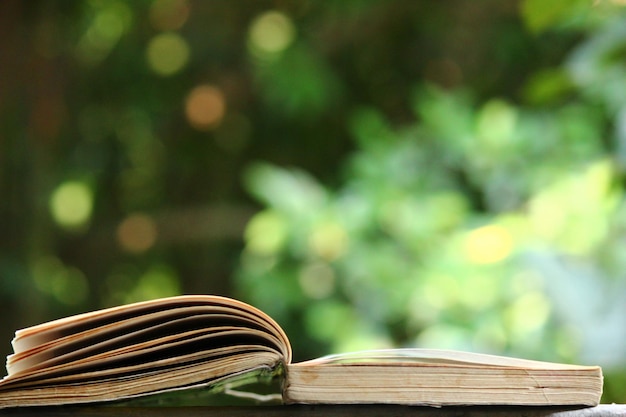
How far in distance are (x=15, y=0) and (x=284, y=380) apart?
213 centimetres

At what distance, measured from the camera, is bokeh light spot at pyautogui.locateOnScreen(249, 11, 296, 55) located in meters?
2.39

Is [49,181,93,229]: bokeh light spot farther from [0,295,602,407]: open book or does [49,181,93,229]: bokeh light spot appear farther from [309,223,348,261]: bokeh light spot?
[0,295,602,407]: open book

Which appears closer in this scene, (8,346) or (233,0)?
(8,346)

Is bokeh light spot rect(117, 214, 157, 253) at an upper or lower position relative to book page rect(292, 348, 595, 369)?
upper

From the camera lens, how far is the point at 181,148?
2.71 m

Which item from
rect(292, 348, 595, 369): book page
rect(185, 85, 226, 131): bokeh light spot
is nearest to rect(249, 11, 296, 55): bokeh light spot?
rect(185, 85, 226, 131): bokeh light spot

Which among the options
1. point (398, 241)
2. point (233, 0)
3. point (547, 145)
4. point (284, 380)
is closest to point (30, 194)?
point (233, 0)

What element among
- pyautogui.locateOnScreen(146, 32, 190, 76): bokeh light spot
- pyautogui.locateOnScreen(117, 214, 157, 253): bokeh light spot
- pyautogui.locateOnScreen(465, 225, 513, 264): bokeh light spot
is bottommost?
pyautogui.locateOnScreen(465, 225, 513, 264): bokeh light spot

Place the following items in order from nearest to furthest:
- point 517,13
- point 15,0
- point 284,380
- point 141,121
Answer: point 284,380 → point 15,0 → point 517,13 → point 141,121

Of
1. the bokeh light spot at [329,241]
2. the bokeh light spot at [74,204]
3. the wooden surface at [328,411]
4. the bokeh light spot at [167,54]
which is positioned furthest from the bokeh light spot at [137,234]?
the wooden surface at [328,411]

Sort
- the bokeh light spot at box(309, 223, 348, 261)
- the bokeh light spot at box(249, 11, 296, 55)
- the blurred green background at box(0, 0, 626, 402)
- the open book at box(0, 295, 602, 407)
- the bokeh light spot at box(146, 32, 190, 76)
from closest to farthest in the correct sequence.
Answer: the open book at box(0, 295, 602, 407)
the blurred green background at box(0, 0, 626, 402)
the bokeh light spot at box(309, 223, 348, 261)
the bokeh light spot at box(249, 11, 296, 55)
the bokeh light spot at box(146, 32, 190, 76)

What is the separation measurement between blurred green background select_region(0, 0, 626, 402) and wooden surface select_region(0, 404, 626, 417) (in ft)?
2.14

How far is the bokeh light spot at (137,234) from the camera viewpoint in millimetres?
2652

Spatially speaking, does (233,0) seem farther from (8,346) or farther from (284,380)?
(284,380)
